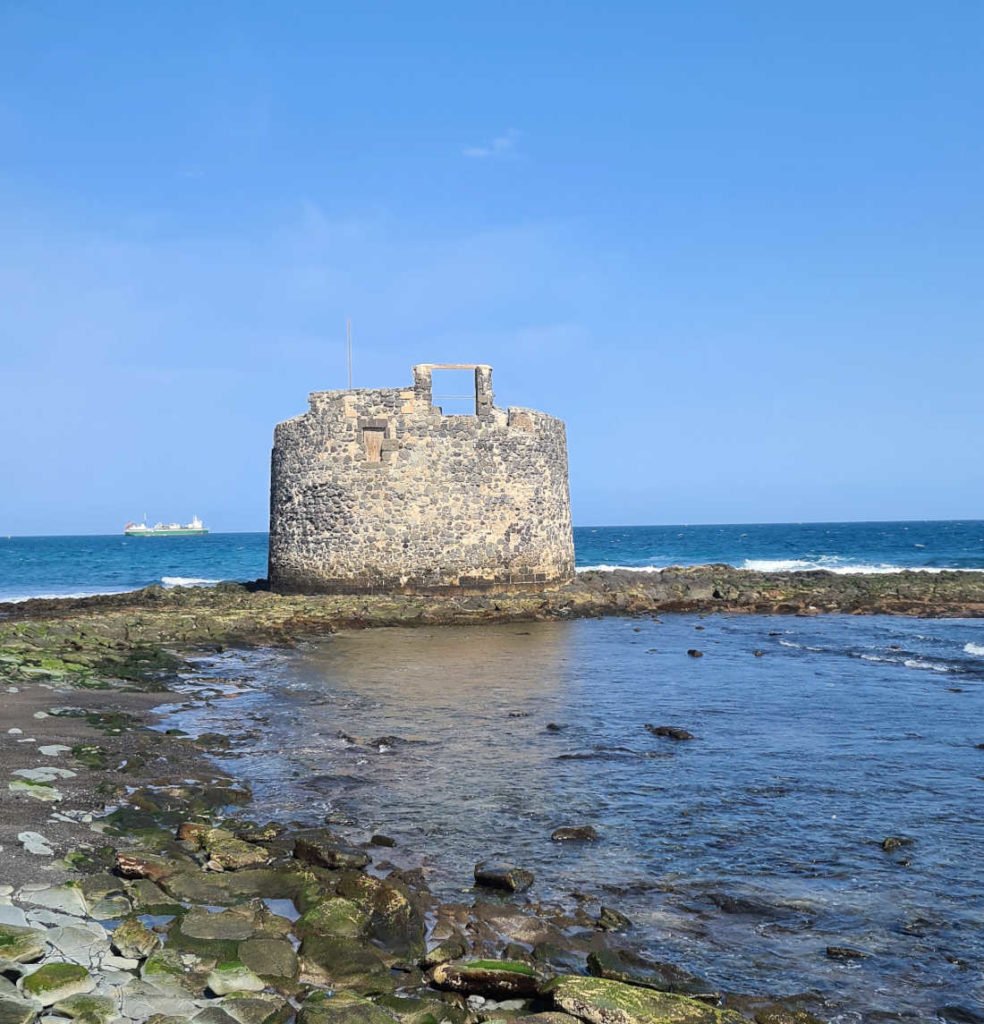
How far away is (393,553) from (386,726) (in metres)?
12.3

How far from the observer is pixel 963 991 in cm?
459

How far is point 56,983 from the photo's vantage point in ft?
13.0

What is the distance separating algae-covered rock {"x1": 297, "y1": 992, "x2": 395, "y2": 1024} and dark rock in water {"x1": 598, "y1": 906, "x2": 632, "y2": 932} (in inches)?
60.7

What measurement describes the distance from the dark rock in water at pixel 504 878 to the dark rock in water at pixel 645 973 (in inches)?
39.5

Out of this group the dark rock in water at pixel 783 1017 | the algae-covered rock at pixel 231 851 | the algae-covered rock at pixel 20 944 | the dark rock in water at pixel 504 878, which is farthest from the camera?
the algae-covered rock at pixel 231 851

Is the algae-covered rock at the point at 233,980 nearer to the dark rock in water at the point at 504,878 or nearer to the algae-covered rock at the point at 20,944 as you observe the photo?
the algae-covered rock at the point at 20,944

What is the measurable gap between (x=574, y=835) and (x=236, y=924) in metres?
2.57

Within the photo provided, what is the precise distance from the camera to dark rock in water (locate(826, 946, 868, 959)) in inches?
195

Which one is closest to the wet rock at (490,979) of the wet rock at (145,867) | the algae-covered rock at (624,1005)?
the algae-covered rock at (624,1005)

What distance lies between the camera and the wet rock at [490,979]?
436 centimetres

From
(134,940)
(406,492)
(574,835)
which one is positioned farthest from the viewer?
(406,492)

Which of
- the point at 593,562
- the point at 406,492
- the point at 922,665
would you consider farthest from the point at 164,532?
the point at 922,665

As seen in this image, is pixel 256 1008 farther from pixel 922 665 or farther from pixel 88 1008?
pixel 922 665

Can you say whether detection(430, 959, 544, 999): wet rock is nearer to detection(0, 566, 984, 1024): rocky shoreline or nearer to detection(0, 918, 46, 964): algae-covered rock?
detection(0, 566, 984, 1024): rocky shoreline
